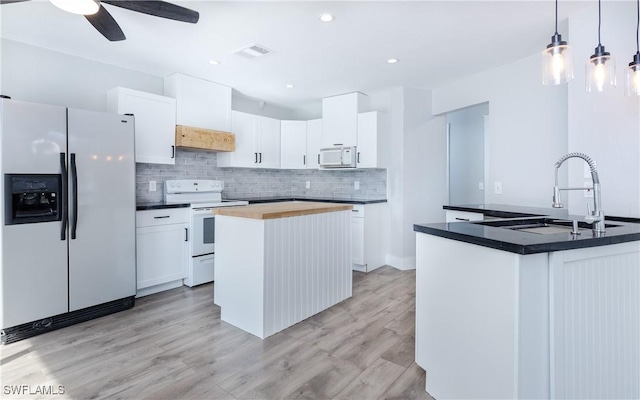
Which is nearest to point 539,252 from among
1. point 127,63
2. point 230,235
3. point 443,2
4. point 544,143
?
point 443,2

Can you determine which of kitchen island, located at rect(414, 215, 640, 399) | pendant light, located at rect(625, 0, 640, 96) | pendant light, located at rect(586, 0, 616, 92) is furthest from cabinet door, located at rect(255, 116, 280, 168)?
pendant light, located at rect(625, 0, 640, 96)

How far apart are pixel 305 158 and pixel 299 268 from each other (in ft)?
8.42

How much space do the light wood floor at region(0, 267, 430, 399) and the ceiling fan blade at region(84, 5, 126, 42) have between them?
2.16 m

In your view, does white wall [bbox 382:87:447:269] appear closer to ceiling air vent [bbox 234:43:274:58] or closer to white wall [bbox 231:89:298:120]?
white wall [bbox 231:89:298:120]

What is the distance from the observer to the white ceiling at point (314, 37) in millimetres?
2330

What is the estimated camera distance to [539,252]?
1213 mm

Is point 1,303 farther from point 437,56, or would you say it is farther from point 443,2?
point 437,56

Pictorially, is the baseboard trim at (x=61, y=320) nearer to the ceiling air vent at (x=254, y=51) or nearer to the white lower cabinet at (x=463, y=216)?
the ceiling air vent at (x=254, y=51)

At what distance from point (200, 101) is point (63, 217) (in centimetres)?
197

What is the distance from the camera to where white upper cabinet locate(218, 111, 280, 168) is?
4.34 m

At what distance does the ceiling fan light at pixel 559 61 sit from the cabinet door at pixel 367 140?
267cm

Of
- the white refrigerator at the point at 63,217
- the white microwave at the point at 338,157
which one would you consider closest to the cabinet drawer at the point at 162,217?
the white refrigerator at the point at 63,217

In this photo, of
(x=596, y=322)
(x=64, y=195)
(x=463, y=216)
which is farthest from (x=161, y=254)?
(x=596, y=322)

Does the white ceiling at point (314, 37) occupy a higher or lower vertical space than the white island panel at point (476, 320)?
higher
